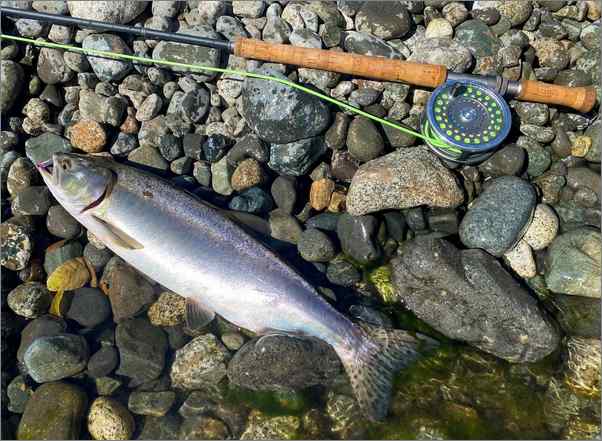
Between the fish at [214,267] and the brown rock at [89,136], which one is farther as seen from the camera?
the brown rock at [89,136]

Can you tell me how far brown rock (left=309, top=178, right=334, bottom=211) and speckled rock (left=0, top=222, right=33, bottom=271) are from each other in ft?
7.73

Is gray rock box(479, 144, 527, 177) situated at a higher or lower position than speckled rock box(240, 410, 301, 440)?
higher

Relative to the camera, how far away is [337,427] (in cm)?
313

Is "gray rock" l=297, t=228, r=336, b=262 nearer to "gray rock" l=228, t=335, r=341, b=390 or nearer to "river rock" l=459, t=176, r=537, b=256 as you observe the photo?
"gray rock" l=228, t=335, r=341, b=390

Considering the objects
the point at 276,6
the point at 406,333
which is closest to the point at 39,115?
the point at 276,6

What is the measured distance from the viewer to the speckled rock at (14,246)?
11.1 ft

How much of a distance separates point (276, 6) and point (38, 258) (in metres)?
3.07

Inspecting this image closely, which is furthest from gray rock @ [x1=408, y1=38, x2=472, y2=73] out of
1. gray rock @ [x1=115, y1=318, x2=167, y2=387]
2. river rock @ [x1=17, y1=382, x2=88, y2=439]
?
river rock @ [x1=17, y1=382, x2=88, y2=439]

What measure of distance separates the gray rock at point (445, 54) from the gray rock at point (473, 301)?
1.64 meters

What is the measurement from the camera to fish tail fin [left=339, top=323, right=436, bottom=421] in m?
3.03

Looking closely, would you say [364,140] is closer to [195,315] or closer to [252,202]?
[252,202]

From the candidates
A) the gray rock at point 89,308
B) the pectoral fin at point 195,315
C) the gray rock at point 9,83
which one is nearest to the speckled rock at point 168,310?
the pectoral fin at point 195,315

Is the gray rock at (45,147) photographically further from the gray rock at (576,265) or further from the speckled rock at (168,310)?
the gray rock at (576,265)

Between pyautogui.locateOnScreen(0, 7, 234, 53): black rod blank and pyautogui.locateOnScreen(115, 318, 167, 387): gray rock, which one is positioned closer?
pyautogui.locateOnScreen(115, 318, 167, 387): gray rock
